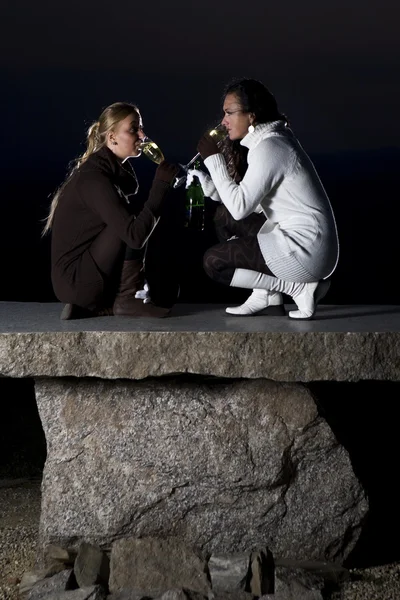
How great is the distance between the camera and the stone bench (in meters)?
4.13

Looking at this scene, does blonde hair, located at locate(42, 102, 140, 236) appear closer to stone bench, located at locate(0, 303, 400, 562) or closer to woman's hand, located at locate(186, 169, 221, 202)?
woman's hand, located at locate(186, 169, 221, 202)

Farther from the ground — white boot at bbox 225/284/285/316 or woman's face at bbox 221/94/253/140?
woman's face at bbox 221/94/253/140

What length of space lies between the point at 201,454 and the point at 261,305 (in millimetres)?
717

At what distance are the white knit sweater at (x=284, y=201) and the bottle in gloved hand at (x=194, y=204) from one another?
0.56 feet

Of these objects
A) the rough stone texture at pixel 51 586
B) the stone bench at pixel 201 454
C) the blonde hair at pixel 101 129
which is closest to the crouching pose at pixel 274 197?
the stone bench at pixel 201 454

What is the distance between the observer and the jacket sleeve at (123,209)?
4133 mm

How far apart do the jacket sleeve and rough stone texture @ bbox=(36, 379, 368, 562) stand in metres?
0.59

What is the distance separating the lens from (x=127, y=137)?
429 centimetres

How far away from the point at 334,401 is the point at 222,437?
2372mm

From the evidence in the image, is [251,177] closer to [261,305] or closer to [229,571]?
[261,305]

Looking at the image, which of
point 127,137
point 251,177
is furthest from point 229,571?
point 127,137

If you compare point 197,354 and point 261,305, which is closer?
point 197,354

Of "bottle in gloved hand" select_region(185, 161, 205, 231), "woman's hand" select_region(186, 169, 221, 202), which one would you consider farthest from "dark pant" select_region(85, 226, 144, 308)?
"woman's hand" select_region(186, 169, 221, 202)

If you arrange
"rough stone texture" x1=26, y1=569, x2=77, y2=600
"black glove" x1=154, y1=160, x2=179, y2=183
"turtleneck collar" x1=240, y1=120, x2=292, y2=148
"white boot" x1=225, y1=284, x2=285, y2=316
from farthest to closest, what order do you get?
"white boot" x1=225, y1=284, x2=285, y2=316
"turtleneck collar" x1=240, y1=120, x2=292, y2=148
"black glove" x1=154, y1=160, x2=179, y2=183
"rough stone texture" x1=26, y1=569, x2=77, y2=600
